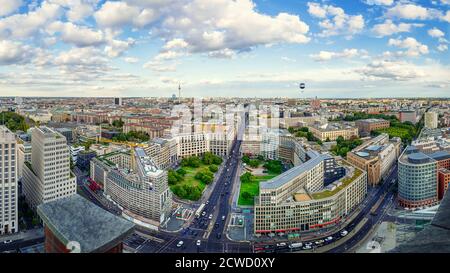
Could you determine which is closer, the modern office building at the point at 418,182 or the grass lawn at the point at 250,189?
the modern office building at the point at 418,182

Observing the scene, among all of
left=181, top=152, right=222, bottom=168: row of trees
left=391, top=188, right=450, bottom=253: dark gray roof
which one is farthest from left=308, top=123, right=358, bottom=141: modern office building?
A: left=391, top=188, right=450, bottom=253: dark gray roof

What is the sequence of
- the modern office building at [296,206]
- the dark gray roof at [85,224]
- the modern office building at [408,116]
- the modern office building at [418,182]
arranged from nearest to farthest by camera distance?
the dark gray roof at [85,224], the modern office building at [296,206], the modern office building at [418,182], the modern office building at [408,116]

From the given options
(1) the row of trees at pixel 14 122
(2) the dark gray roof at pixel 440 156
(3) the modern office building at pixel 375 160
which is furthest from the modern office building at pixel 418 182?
(1) the row of trees at pixel 14 122

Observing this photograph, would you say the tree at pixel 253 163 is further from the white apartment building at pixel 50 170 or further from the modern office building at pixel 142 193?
the white apartment building at pixel 50 170

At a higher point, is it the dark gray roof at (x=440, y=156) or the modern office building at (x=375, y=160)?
the dark gray roof at (x=440, y=156)

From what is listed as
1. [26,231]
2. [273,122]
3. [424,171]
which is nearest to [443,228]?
[26,231]

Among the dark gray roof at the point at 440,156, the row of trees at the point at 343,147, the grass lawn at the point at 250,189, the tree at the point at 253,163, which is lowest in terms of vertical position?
the grass lawn at the point at 250,189

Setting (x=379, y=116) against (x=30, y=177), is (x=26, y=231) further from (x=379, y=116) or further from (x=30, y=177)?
(x=379, y=116)
